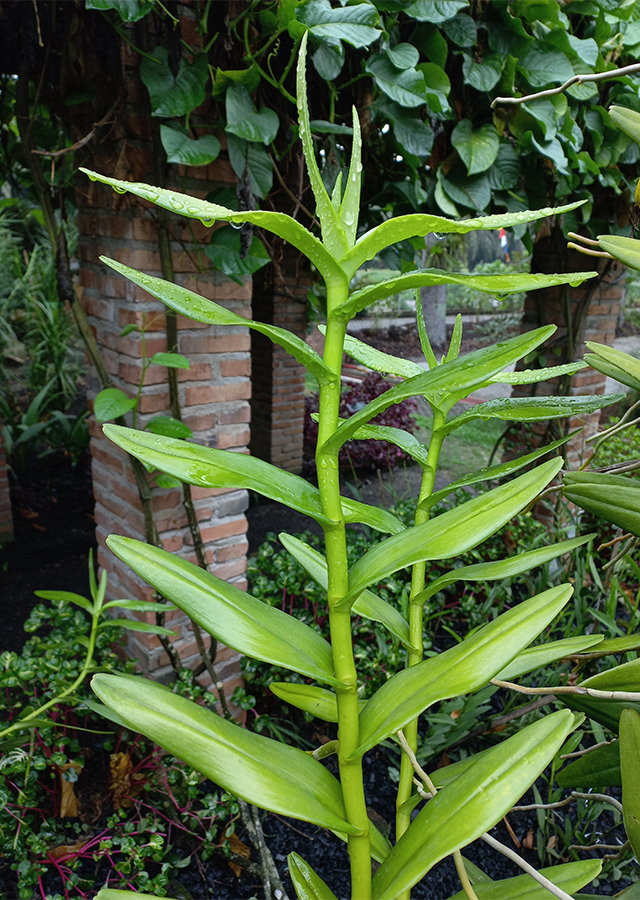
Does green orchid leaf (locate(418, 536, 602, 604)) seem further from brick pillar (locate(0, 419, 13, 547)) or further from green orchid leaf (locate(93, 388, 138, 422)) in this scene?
brick pillar (locate(0, 419, 13, 547))

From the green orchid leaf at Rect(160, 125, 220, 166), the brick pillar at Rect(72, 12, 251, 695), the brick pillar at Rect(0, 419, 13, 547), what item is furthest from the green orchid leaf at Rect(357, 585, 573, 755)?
the brick pillar at Rect(0, 419, 13, 547)

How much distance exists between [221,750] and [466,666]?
0.58ft

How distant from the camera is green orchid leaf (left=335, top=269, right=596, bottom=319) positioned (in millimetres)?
384

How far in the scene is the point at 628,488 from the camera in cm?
48

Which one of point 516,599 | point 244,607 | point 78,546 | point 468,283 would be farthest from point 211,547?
point 78,546

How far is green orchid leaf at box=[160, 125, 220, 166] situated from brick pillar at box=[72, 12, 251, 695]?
0.57 ft

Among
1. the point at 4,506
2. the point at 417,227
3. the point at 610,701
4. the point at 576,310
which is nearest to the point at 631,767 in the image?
the point at 610,701

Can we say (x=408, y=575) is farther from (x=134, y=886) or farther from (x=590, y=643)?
(x=590, y=643)

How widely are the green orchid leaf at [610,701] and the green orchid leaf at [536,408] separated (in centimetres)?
22

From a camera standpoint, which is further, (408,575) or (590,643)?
(408,575)

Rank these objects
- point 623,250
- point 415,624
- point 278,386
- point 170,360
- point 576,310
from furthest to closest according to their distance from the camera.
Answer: point 278,386 → point 576,310 → point 170,360 → point 415,624 → point 623,250

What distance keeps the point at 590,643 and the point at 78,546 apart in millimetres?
3729

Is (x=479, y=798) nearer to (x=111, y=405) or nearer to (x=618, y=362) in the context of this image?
(x=618, y=362)

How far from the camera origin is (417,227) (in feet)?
1.30
